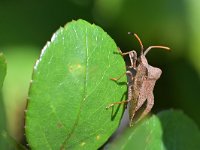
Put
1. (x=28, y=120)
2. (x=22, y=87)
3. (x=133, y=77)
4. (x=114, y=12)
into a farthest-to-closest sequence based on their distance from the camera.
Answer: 1. (x=114, y=12)
2. (x=22, y=87)
3. (x=133, y=77)
4. (x=28, y=120)

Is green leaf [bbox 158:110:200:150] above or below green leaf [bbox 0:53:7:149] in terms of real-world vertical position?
below

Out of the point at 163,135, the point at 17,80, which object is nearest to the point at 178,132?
the point at 163,135

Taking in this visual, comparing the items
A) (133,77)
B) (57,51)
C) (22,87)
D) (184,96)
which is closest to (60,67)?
(57,51)

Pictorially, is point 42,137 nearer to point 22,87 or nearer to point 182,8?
point 22,87

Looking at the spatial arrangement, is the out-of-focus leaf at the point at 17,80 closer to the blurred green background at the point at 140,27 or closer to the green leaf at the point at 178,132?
the blurred green background at the point at 140,27

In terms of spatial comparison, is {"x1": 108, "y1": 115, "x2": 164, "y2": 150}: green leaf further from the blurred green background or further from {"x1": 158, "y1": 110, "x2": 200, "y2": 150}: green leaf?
the blurred green background

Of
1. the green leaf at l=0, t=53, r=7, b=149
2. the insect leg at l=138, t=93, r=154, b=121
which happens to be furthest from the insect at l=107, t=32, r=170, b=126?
the green leaf at l=0, t=53, r=7, b=149

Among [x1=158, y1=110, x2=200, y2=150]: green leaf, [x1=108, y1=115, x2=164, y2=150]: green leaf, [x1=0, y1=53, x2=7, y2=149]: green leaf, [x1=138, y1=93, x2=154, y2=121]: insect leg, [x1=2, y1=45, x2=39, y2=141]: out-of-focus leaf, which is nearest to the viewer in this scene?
[x1=0, y1=53, x2=7, y2=149]: green leaf
